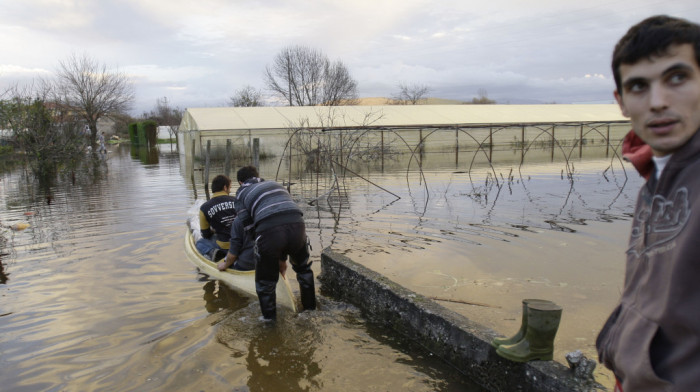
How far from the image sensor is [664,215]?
49.9 inches

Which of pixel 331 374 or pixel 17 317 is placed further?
pixel 17 317

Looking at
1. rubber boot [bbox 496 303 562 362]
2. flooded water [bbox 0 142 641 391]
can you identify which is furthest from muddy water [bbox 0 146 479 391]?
rubber boot [bbox 496 303 562 362]

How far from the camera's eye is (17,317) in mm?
5801

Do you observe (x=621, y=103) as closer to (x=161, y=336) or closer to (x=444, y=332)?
(x=444, y=332)

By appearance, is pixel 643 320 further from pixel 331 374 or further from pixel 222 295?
pixel 222 295

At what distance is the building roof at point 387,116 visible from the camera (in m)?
29.9

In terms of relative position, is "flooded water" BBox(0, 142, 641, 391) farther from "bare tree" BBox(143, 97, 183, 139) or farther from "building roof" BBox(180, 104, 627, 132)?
"bare tree" BBox(143, 97, 183, 139)

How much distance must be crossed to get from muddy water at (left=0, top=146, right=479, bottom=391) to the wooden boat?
0.16m

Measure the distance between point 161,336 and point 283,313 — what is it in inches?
53.5

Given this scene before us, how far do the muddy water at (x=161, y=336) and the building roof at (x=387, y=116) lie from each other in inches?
813

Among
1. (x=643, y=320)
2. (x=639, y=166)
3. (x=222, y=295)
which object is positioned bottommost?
(x=222, y=295)

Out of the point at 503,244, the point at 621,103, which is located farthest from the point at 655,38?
the point at 503,244

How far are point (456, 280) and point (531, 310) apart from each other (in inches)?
135

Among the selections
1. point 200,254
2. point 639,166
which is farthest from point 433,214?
point 639,166
